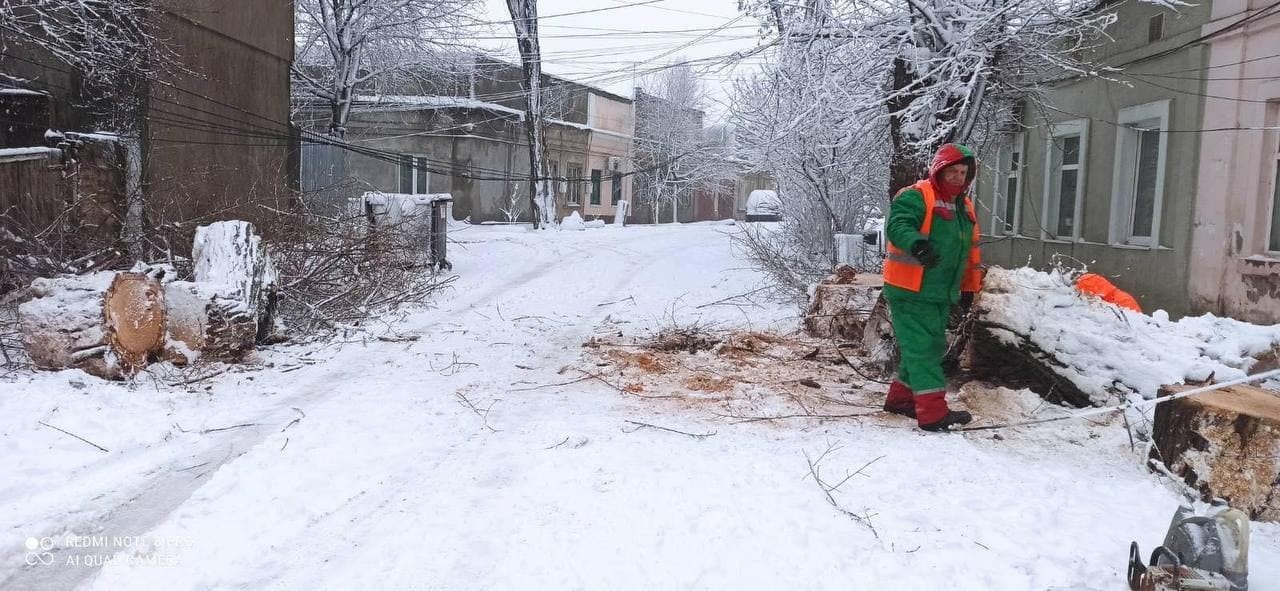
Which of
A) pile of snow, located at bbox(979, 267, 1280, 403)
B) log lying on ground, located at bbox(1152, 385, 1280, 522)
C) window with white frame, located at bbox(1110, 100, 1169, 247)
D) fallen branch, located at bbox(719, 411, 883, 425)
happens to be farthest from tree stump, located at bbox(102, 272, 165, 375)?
window with white frame, located at bbox(1110, 100, 1169, 247)

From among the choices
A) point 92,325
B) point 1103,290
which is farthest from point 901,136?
point 92,325

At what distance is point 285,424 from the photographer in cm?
476

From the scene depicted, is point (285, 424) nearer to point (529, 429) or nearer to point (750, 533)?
point (529, 429)

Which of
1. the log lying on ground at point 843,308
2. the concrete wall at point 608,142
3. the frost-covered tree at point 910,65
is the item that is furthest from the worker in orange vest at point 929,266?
the concrete wall at point 608,142

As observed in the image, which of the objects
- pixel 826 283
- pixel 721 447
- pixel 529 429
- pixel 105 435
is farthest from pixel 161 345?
pixel 826 283

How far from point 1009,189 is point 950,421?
38.7 ft

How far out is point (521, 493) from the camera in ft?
11.9

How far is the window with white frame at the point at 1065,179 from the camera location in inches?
461

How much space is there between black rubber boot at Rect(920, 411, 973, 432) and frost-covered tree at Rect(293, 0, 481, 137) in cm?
1679

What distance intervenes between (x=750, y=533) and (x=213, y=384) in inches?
160

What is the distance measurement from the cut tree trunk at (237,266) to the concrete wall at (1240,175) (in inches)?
356

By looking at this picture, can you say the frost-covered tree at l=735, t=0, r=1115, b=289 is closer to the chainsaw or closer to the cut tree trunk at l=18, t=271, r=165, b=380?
the chainsaw

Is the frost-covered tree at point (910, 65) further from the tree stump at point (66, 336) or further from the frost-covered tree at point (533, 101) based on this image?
the frost-covered tree at point (533, 101)

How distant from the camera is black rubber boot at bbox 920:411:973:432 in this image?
4.62m
